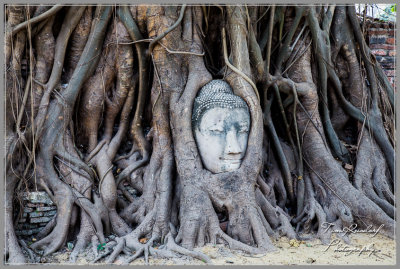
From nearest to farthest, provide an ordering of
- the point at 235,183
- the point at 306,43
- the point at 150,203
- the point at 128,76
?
1. the point at 235,183
2. the point at 150,203
3. the point at 128,76
4. the point at 306,43

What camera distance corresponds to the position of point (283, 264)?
2924 mm

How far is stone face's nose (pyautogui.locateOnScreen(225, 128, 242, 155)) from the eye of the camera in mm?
3424

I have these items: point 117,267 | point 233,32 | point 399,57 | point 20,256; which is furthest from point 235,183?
point 399,57

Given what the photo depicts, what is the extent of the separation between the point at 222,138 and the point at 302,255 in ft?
3.96

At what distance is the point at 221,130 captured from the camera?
3.48m

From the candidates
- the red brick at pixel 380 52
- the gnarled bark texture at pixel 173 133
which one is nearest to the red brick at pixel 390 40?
the red brick at pixel 380 52

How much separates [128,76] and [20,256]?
1.96m

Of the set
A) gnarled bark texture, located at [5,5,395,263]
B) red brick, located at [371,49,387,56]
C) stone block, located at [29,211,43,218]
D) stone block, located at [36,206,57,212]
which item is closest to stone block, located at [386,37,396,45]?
red brick, located at [371,49,387,56]

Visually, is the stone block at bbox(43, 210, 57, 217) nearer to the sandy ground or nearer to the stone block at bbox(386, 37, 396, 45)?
the sandy ground

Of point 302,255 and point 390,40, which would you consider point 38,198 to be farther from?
point 390,40

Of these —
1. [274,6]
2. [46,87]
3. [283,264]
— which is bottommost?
[283,264]

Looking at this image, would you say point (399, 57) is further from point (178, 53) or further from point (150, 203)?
point (150, 203)

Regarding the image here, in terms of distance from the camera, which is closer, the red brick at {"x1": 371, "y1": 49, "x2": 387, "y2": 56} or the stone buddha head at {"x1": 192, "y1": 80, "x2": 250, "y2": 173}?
the stone buddha head at {"x1": 192, "y1": 80, "x2": 250, "y2": 173}

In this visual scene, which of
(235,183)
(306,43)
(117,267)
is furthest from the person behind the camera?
(306,43)
